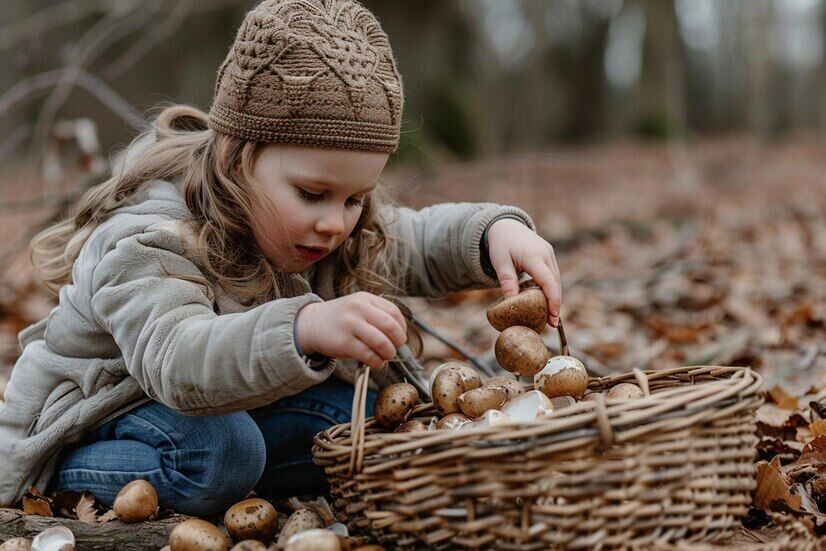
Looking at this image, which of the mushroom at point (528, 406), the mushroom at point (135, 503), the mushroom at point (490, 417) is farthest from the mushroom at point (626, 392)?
the mushroom at point (135, 503)

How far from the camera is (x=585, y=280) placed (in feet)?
14.0

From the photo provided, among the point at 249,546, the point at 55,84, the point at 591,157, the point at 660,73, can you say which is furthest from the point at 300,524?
the point at 660,73

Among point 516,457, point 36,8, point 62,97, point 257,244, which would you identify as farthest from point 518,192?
point 36,8

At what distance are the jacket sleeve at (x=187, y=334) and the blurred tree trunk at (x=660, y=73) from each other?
8.48 metres

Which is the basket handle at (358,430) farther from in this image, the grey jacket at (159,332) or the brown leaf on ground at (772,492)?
the brown leaf on ground at (772,492)

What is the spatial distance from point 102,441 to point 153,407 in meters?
0.17

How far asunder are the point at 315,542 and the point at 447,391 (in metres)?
0.49

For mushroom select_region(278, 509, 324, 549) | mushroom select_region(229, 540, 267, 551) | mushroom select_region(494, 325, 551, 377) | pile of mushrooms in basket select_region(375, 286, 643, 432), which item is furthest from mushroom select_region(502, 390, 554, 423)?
mushroom select_region(229, 540, 267, 551)

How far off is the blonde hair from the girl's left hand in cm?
32

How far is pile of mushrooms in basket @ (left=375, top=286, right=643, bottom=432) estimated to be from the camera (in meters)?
1.80

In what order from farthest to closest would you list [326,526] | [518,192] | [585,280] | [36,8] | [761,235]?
[36,8] < [518,192] < [761,235] < [585,280] < [326,526]

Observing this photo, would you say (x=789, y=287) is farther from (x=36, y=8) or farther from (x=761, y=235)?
(x=36, y=8)

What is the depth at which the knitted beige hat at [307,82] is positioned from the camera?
6.01 feet

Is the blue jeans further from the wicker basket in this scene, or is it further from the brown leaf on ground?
the brown leaf on ground
